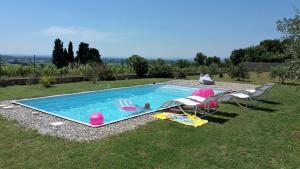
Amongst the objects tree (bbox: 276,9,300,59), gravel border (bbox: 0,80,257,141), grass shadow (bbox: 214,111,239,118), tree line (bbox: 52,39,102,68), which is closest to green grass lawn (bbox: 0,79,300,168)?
gravel border (bbox: 0,80,257,141)

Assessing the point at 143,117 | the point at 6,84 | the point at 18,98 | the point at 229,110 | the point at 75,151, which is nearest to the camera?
the point at 75,151

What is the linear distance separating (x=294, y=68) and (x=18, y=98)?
10322 mm

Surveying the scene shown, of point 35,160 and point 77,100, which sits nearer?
point 35,160

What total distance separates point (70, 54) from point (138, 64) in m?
10.1

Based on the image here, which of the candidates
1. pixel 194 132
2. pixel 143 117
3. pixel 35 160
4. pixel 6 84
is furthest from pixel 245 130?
pixel 6 84

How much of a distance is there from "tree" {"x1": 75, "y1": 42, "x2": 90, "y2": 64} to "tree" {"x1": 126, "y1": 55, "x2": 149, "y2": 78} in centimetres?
903

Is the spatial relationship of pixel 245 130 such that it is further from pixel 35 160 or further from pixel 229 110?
pixel 35 160

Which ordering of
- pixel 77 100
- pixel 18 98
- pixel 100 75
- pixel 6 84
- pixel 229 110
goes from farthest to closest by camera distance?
pixel 100 75
pixel 6 84
pixel 77 100
pixel 18 98
pixel 229 110

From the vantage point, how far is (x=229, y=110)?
935 centimetres

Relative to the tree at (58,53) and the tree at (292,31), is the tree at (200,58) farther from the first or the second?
the tree at (292,31)

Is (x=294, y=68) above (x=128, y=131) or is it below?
above

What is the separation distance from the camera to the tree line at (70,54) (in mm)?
26980

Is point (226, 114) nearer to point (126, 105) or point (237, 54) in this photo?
point (126, 105)

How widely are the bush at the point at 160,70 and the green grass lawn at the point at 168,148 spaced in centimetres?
1617
